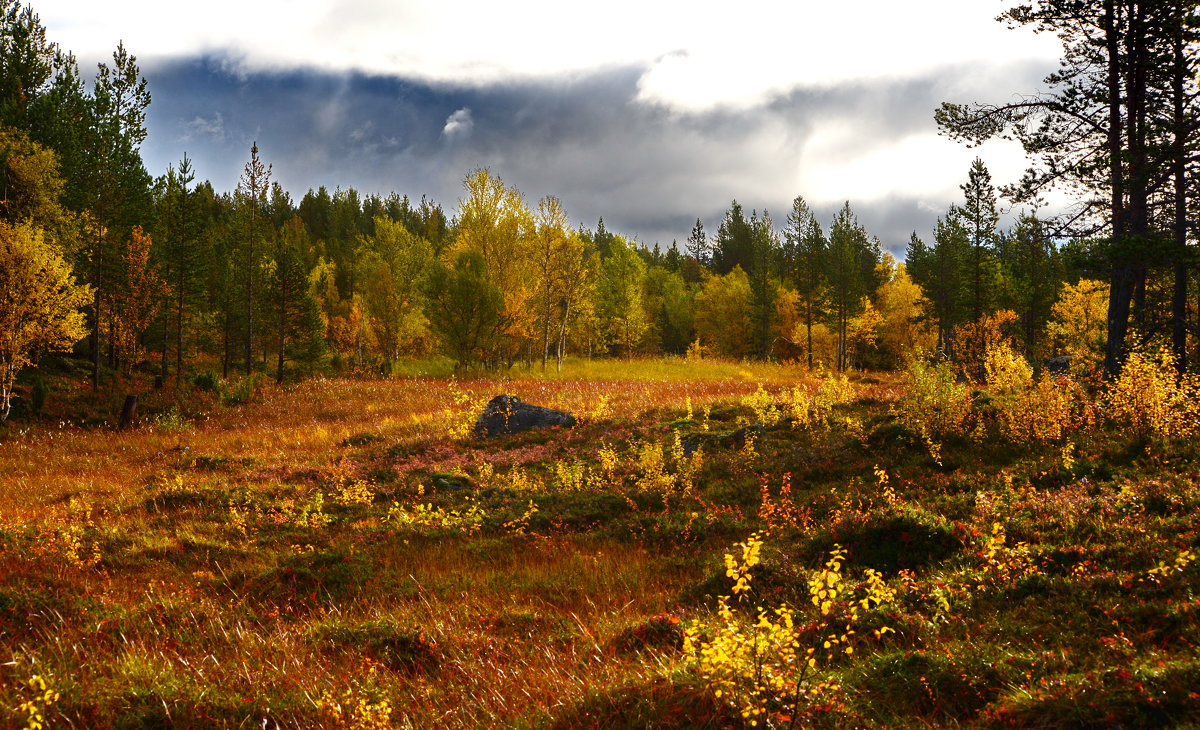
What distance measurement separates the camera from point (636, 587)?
6.02 meters

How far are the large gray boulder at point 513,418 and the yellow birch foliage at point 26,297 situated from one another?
14697mm

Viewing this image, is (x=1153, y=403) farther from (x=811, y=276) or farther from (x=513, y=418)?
(x=811, y=276)

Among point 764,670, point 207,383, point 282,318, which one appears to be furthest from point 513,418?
point 282,318

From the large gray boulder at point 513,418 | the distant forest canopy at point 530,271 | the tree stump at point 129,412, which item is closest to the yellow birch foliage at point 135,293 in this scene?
the distant forest canopy at point 530,271

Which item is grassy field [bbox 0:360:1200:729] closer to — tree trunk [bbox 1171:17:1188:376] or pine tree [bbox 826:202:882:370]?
tree trunk [bbox 1171:17:1188:376]

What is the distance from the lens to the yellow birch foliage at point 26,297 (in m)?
17.3

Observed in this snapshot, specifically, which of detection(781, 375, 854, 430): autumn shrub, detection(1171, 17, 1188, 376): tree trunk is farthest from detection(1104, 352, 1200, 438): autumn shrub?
detection(781, 375, 854, 430): autumn shrub

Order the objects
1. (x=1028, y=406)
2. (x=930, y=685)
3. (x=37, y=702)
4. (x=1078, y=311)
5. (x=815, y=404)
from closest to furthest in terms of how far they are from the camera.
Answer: (x=930, y=685)
(x=37, y=702)
(x=1028, y=406)
(x=815, y=404)
(x=1078, y=311)

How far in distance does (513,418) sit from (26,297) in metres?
16.2

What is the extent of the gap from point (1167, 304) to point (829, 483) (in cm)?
2047

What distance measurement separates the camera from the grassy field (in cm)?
336

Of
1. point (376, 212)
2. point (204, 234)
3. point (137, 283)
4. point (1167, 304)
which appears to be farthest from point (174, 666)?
point (376, 212)

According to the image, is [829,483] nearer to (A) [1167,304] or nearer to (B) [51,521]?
(B) [51,521]

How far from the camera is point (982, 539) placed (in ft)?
18.2
